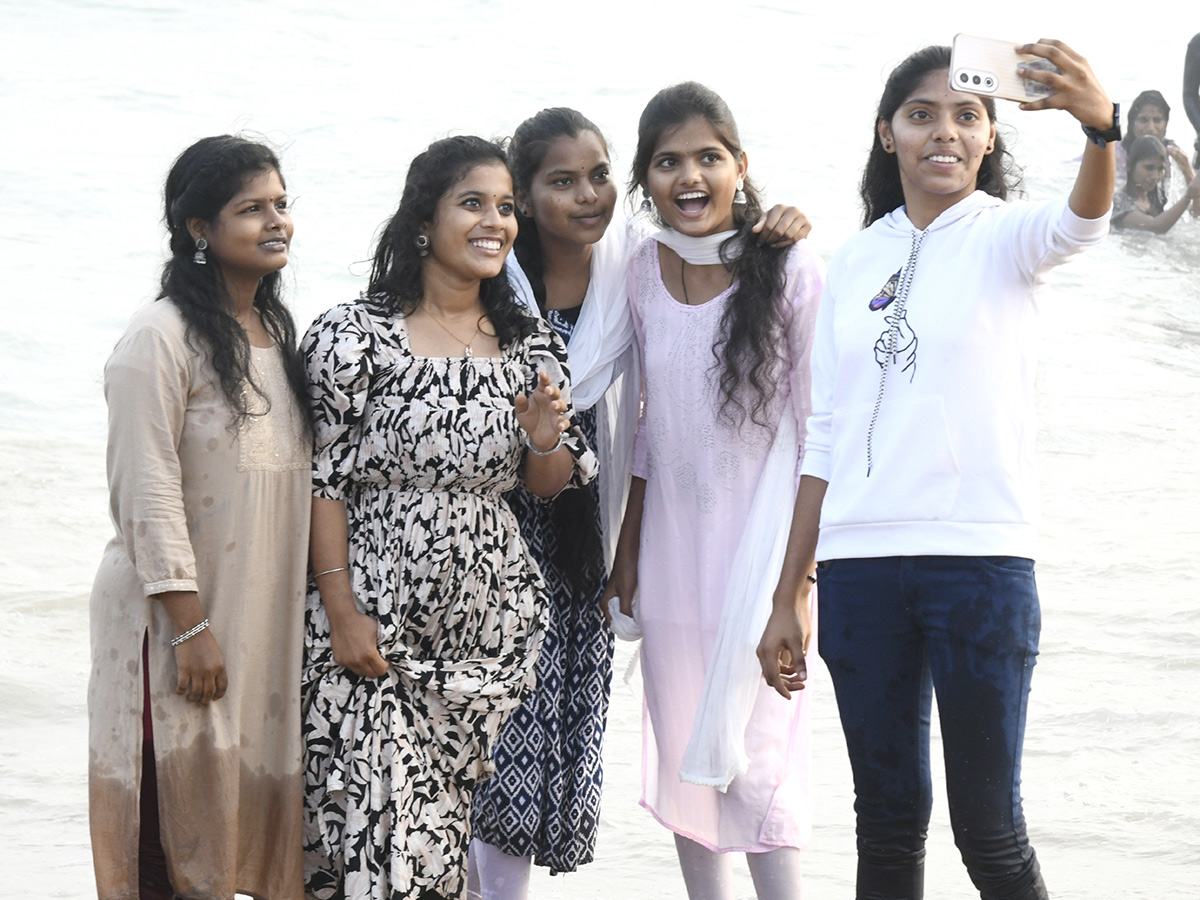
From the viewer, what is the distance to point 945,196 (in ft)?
7.74

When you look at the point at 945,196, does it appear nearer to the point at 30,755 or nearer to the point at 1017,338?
the point at 1017,338

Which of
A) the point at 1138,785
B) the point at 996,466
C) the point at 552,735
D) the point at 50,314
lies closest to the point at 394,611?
the point at 552,735

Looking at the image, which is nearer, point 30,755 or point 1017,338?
point 1017,338

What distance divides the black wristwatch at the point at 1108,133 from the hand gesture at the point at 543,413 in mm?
1010

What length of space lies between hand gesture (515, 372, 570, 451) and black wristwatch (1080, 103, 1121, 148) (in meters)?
1.01

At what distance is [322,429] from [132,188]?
11927mm

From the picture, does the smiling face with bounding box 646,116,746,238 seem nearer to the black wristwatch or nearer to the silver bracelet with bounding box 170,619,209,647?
the black wristwatch

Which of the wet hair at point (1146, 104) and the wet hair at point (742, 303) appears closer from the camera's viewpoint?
the wet hair at point (742, 303)

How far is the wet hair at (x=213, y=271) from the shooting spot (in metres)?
2.54

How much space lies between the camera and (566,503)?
2979 mm

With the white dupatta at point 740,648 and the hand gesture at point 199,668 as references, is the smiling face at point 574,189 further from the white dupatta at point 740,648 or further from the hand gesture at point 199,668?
the hand gesture at point 199,668

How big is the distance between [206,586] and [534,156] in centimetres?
114

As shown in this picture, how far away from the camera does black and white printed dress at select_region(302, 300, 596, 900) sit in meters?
2.54

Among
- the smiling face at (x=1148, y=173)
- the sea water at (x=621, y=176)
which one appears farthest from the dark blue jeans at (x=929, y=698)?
the smiling face at (x=1148, y=173)
